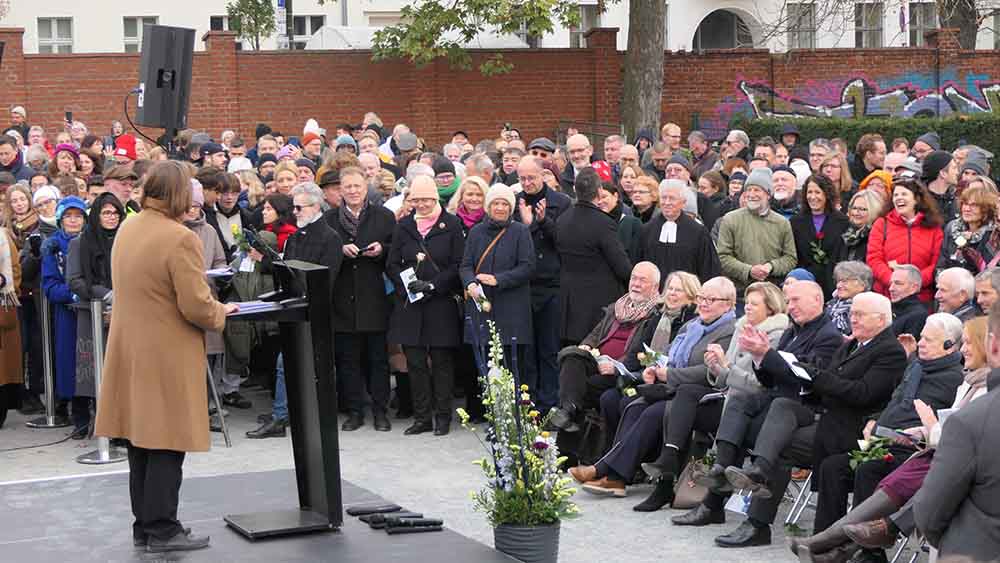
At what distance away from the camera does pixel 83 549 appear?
7633 millimetres

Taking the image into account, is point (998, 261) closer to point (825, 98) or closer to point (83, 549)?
point (83, 549)

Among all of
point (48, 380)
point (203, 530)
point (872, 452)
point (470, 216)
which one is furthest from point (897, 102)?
point (203, 530)

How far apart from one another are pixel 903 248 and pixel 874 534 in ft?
11.9

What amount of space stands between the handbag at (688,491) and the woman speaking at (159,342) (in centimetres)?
317

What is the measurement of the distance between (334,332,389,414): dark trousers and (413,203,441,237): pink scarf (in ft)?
2.99

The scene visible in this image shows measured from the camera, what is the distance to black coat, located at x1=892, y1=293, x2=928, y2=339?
914 centimetres

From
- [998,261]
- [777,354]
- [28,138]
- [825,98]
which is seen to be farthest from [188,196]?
[825,98]

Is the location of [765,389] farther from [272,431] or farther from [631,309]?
[272,431]

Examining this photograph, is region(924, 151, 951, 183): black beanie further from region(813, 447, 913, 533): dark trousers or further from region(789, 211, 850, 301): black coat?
region(813, 447, 913, 533): dark trousers

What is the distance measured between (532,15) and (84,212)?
44.2 ft

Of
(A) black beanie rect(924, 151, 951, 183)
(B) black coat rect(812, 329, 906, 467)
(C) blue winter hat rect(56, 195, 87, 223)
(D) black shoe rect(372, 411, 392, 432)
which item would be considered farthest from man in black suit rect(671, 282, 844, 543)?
(C) blue winter hat rect(56, 195, 87, 223)

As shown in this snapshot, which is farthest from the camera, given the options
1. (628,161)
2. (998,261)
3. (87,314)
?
(628,161)

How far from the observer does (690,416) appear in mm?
9188

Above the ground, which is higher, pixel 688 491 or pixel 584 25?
pixel 584 25
